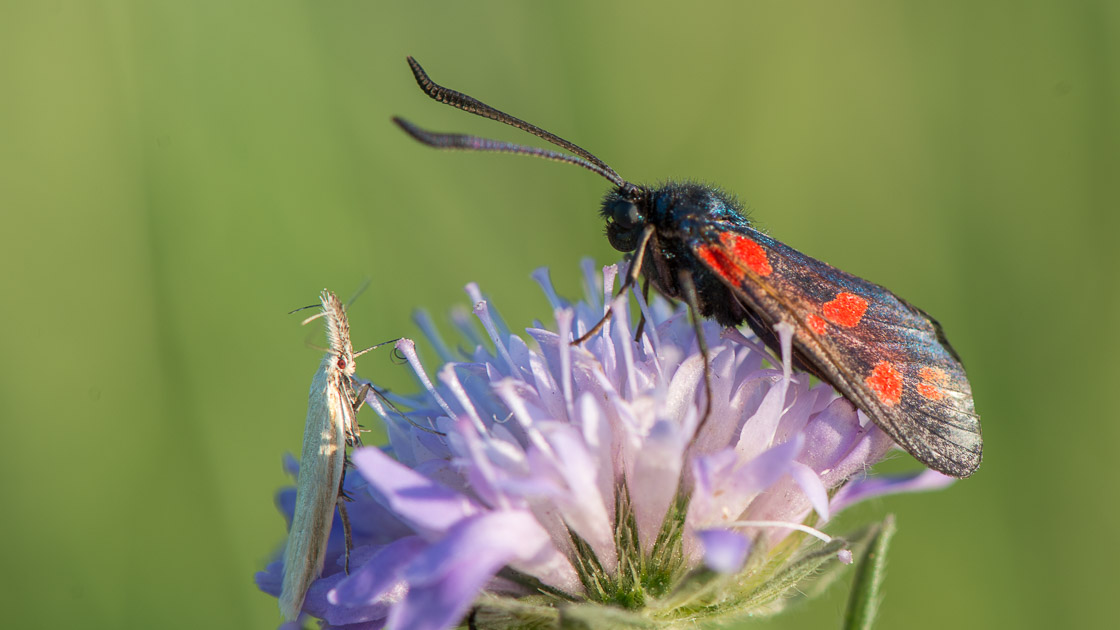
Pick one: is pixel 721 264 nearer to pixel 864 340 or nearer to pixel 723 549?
pixel 864 340

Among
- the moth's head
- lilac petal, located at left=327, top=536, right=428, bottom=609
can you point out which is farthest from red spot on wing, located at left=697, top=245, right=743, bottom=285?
lilac petal, located at left=327, top=536, right=428, bottom=609

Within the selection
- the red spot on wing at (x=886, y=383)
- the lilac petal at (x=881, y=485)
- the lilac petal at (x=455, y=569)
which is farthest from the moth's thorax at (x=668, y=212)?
the lilac petal at (x=455, y=569)

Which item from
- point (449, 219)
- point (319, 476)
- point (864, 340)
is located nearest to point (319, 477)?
point (319, 476)

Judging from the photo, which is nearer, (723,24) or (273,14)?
(273,14)

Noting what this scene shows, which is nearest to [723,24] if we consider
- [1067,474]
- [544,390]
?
[1067,474]

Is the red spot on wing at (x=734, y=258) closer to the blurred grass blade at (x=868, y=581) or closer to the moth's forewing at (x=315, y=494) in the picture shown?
the blurred grass blade at (x=868, y=581)

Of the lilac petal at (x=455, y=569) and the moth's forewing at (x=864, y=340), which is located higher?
the moth's forewing at (x=864, y=340)

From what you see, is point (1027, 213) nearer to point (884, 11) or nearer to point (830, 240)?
point (830, 240)
